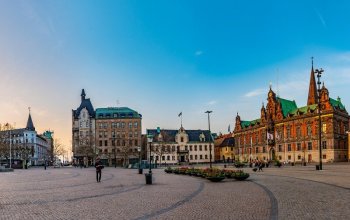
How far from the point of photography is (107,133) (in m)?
109

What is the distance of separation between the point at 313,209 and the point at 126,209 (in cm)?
709

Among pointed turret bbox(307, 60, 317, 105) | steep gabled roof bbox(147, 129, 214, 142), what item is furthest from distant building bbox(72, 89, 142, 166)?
pointed turret bbox(307, 60, 317, 105)

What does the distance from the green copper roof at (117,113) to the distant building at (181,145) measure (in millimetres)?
8733

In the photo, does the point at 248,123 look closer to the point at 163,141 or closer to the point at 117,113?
the point at 163,141

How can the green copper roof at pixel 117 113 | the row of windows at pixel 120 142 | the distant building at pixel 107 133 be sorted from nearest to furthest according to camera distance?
the distant building at pixel 107 133, the row of windows at pixel 120 142, the green copper roof at pixel 117 113

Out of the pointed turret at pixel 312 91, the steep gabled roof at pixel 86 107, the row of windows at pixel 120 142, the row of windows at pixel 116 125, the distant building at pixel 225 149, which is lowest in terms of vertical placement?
the distant building at pixel 225 149

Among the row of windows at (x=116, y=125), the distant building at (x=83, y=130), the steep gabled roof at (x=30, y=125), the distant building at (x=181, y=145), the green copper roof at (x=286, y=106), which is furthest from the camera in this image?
the steep gabled roof at (x=30, y=125)

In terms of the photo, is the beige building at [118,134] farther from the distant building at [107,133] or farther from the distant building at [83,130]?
the distant building at [83,130]

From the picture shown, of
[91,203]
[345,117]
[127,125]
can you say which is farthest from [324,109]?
[91,203]

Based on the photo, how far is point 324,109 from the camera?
276 ft

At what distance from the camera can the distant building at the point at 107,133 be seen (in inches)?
4200

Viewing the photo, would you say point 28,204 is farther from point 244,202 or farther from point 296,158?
point 296,158

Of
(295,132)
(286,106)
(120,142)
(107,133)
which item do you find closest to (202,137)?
(120,142)

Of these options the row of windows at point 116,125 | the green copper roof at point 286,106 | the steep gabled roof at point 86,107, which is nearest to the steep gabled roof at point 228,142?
the green copper roof at point 286,106
